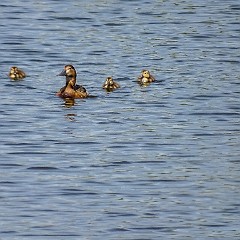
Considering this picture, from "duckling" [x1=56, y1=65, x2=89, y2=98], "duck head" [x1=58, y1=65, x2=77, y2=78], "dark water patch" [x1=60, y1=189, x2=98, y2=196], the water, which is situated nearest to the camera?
the water

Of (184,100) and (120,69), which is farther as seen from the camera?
(120,69)

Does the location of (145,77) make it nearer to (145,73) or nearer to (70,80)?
(145,73)

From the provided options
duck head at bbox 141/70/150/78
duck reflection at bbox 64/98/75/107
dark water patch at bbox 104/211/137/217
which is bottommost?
dark water patch at bbox 104/211/137/217

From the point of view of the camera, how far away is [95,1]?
34250mm

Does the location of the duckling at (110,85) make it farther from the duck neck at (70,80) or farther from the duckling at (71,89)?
the duck neck at (70,80)

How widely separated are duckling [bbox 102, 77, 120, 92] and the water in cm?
16

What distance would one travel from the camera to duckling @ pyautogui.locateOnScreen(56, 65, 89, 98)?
77.0 ft

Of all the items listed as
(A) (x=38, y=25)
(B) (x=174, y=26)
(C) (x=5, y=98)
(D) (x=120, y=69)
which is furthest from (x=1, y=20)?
(C) (x=5, y=98)

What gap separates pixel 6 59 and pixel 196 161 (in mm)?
9173

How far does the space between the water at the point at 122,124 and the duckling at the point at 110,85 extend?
6.2 inches

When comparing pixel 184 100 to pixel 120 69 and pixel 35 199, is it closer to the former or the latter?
pixel 120 69

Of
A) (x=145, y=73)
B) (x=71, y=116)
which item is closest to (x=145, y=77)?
(x=145, y=73)

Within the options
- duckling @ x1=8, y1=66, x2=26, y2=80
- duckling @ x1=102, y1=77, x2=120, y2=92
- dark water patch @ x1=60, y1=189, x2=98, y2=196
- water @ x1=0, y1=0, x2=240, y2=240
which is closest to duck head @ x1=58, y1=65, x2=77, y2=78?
water @ x1=0, y1=0, x2=240, y2=240

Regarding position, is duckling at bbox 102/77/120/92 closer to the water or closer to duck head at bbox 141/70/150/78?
the water
